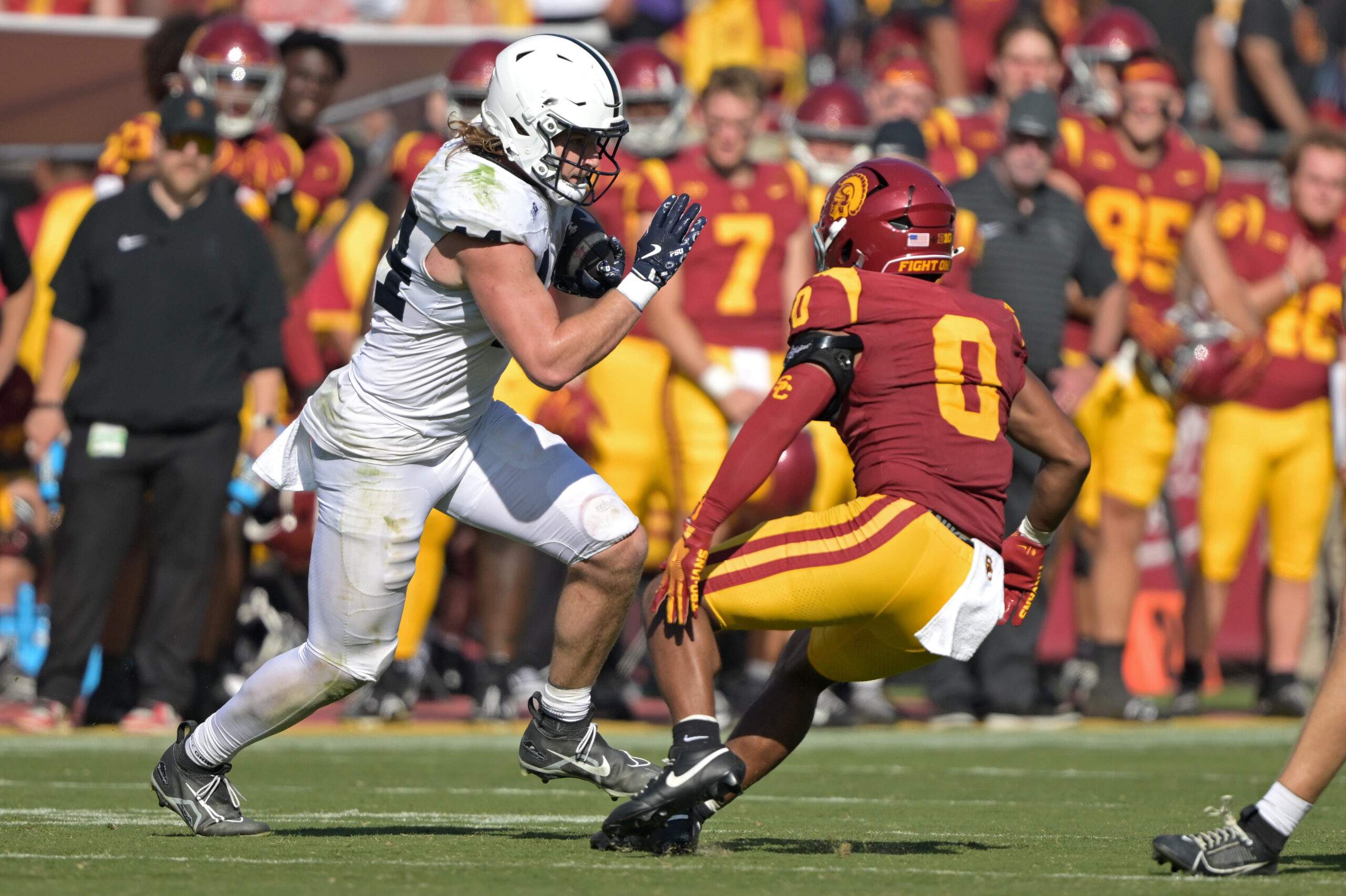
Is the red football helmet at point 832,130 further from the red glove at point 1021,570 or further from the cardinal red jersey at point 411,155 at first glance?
the red glove at point 1021,570

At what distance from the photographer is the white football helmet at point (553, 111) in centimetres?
489

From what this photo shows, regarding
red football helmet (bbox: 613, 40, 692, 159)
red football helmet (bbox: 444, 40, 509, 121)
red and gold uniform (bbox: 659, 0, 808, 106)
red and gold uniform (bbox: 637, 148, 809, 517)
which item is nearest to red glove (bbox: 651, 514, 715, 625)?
red and gold uniform (bbox: 637, 148, 809, 517)

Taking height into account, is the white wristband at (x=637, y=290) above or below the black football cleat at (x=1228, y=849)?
above

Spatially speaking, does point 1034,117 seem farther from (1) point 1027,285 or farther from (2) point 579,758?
(2) point 579,758

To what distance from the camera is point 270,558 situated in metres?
9.37

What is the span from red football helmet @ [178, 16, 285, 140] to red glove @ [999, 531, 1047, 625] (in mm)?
5003

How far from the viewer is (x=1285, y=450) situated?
9.23 meters

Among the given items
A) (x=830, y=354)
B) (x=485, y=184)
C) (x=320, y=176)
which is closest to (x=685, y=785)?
(x=830, y=354)

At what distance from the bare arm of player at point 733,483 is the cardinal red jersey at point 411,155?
4.55 m

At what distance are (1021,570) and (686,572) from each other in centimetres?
92

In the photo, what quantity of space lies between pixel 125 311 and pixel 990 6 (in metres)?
5.83

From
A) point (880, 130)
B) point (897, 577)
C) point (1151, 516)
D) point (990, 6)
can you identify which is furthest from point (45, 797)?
point (990, 6)

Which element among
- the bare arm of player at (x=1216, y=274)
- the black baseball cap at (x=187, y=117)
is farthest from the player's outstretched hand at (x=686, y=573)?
the bare arm of player at (x=1216, y=274)

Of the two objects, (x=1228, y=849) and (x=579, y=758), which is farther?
(x=579, y=758)
